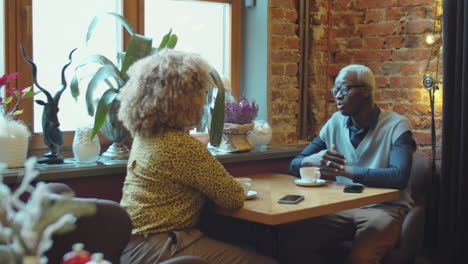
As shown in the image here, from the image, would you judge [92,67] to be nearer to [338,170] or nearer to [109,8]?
[109,8]

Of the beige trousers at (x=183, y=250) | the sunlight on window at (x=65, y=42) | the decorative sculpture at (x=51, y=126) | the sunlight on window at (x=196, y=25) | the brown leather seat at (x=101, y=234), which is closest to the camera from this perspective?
the brown leather seat at (x=101, y=234)

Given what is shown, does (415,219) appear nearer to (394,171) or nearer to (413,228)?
(413,228)

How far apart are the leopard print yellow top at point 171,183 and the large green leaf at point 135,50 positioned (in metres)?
0.56

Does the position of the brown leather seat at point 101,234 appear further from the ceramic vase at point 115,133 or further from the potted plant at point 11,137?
A: the ceramic vase at point 115,133

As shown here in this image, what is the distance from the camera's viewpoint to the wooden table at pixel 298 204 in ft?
6.96

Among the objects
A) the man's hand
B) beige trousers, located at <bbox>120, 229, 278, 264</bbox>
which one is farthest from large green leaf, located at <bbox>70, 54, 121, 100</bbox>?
the man's hand

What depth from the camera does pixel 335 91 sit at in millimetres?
3006

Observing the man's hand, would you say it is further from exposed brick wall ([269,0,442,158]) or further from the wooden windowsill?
exposed brick wall ([269,0,442,158])

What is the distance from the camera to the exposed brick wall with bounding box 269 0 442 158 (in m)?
3.40

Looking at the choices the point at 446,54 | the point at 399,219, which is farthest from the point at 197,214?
the point at 446,54

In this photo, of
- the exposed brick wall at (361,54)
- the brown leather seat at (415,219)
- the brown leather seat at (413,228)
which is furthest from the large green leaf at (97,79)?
the brown leather seat at (415,219)

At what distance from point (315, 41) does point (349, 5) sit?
33cm

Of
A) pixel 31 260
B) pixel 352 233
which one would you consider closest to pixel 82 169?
pixel 352 233

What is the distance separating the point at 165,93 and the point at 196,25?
1.31 meters
